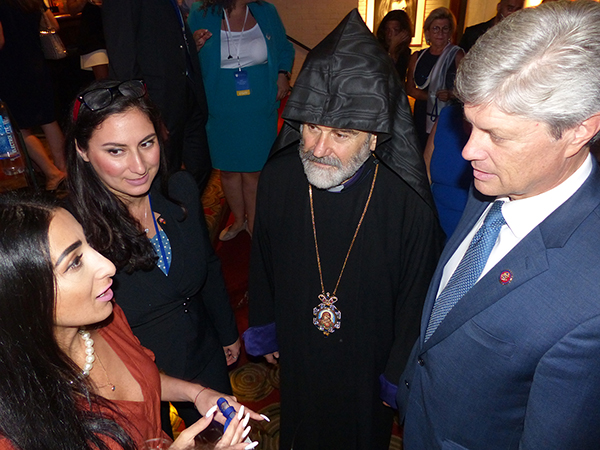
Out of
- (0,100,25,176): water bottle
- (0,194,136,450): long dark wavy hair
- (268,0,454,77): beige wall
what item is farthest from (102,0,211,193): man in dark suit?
(268,0,454,77): beige wall

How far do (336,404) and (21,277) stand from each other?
1789 mm

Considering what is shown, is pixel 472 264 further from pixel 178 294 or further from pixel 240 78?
pixel 240 78

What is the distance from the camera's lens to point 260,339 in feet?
8.11

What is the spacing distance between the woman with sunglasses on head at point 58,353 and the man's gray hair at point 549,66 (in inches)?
49.9

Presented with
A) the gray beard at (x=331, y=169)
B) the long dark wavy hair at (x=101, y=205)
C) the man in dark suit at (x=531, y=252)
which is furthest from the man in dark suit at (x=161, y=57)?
the man in dark suit at (x=531, y=252)

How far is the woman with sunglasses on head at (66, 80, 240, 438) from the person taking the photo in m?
1.88

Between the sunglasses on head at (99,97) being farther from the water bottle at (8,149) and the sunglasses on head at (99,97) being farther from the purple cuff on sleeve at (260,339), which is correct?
the water bottle at (8,149)

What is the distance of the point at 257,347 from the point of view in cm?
248

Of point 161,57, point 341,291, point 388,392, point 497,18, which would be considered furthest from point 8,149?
point 497,18

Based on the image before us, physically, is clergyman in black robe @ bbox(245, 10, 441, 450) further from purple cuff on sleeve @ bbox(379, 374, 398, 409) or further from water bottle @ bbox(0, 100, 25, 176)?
water bottle @ bbox(0, 100, 25, 176)

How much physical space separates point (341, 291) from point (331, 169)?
63 cm

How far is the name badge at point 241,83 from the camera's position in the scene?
414cm

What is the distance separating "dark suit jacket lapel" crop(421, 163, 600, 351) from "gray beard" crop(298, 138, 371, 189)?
0.85m

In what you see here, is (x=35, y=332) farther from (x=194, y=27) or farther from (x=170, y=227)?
(x=194, y=27)
